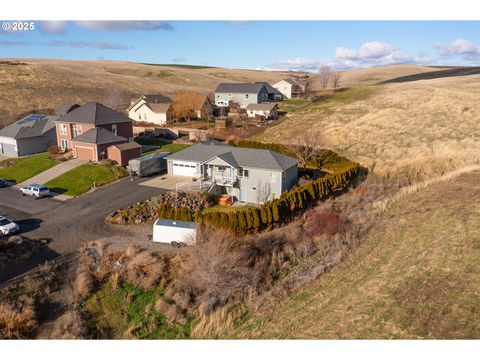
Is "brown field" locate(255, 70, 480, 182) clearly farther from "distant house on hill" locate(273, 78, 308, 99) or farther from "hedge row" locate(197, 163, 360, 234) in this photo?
"distant house on hill" locate(273, 78, 308, 99)

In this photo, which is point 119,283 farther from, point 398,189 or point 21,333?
point 398,189

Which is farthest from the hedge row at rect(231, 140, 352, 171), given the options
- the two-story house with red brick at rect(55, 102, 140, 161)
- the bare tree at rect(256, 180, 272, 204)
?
the two-story house with red brick at rect(55, 102, 140, 161)

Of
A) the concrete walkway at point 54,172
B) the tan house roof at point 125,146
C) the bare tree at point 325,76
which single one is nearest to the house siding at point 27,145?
the concrete walkway at point 54,172

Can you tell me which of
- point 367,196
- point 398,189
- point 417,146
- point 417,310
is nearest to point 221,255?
point 417,310

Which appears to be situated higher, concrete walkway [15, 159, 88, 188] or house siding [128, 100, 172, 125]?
house siding [128, 100, 172, 125]

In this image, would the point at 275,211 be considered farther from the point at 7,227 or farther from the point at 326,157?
the point at 7,227
